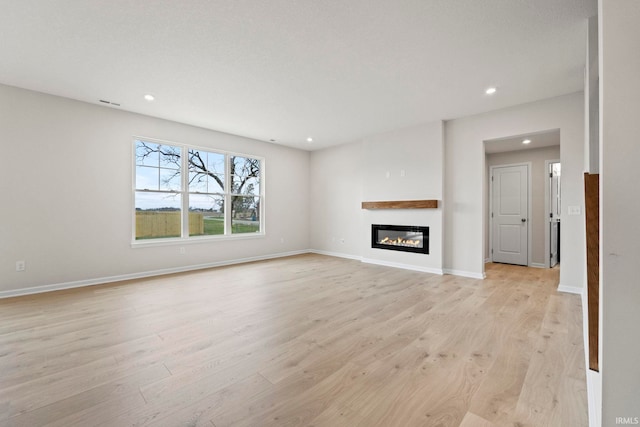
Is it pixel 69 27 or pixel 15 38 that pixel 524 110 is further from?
pixel 15 38

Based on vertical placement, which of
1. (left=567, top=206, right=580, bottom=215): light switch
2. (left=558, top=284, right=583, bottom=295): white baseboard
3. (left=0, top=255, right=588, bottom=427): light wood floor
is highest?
(left=567, top=206, right=580, bottom=215): light switch

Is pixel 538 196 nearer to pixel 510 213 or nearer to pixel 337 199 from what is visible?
pixel 510 213

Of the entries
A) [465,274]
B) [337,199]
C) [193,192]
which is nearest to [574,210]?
[465,274]

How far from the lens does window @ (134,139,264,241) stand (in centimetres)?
485

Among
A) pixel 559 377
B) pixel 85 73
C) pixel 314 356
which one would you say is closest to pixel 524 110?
pixel 559 377

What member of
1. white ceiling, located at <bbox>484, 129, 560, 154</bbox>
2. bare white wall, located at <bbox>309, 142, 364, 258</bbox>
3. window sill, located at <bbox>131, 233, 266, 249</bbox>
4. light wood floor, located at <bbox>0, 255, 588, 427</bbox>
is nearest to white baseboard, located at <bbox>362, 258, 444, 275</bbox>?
bare white wall, located at <bbox>309, 142, 364, 258</bbox>

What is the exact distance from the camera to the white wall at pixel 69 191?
367 cm

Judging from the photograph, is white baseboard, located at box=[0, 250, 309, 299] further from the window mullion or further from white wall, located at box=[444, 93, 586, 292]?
white wall, located at box=[444, 93, 586, 292]

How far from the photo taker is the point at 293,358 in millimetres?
2086

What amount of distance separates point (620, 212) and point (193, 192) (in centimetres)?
566

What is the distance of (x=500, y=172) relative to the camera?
616cm

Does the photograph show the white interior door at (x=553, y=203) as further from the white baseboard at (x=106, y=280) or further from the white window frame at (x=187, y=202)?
the white baseboard at (x=106, y=280)

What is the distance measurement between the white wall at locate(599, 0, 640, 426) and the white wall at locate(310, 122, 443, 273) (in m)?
4.15

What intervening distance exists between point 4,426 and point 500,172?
7686mm
